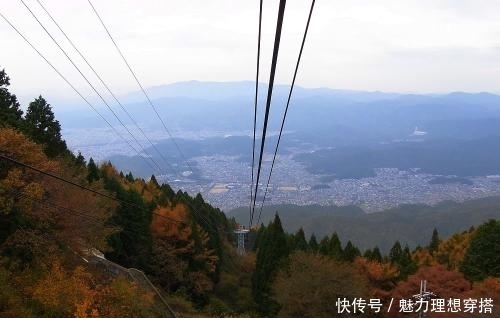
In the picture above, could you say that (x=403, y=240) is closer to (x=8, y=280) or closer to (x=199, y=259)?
(x=199, y=259)

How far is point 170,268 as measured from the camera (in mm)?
31969

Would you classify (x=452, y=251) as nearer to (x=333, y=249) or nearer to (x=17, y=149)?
(x=333, y=249)

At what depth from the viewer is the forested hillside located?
16.3 metres

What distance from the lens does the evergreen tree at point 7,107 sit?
77.3 ft

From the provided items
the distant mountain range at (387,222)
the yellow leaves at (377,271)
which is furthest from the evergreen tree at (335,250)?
the distant mountain range at (387,222)

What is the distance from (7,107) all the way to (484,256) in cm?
3369

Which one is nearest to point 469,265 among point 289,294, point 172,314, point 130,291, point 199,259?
point 289,294

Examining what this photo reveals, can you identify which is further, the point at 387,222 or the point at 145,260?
the point at 387,222

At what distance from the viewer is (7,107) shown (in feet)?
87.7

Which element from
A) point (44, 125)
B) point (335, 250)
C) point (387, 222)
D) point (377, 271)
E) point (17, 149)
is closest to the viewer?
point (17, 149)

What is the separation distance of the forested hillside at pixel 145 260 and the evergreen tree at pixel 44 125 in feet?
0.26

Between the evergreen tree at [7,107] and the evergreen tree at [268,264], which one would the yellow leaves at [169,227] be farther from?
the evergreen tree at [7,107]

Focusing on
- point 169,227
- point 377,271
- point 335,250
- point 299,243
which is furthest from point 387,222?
point 169,227

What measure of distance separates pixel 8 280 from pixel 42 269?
153cm
